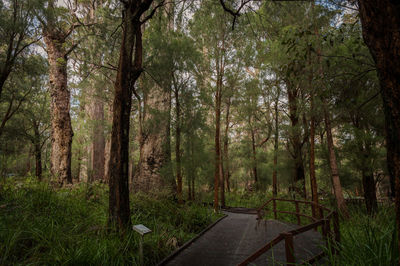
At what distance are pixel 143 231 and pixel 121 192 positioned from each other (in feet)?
4.05

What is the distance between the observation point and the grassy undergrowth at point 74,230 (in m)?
3.51

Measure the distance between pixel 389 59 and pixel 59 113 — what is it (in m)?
11.5

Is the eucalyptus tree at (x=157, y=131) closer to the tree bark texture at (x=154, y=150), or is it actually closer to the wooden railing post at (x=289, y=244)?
the tree bark texture at (x=154, y=150)

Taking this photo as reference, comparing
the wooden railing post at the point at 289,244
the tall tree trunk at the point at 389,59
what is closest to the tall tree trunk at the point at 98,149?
the wooden railing post at the point at 289,244

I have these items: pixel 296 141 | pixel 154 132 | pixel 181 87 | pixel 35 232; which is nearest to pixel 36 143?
pixel 154 132

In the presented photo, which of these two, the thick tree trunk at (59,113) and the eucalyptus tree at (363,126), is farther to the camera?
the thick tree trunk at (59,113)

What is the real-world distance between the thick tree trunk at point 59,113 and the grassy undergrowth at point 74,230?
2859 mm

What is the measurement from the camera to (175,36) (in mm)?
9625

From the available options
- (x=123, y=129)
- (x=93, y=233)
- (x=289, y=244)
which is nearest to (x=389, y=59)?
(x=289, y=244)

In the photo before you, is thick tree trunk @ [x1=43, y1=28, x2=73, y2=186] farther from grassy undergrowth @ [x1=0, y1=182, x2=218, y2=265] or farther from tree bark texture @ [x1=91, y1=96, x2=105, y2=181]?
tree bark texture @ [x1=91, y1=96, x2=105, y2=181]

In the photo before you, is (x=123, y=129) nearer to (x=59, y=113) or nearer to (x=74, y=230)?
(x=74, y=230)

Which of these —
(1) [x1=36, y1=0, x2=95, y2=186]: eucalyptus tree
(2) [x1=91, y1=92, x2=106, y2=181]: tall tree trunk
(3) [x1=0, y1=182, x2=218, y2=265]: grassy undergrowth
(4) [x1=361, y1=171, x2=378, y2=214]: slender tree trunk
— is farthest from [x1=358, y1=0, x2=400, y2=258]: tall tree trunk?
(2) [x1=91, y1=92, x2=106, y2=181]: tall tree trunk

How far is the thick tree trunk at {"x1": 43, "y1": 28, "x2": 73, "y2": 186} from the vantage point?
387 inches

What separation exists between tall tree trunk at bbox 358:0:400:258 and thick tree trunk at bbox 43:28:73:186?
36.2 ft
